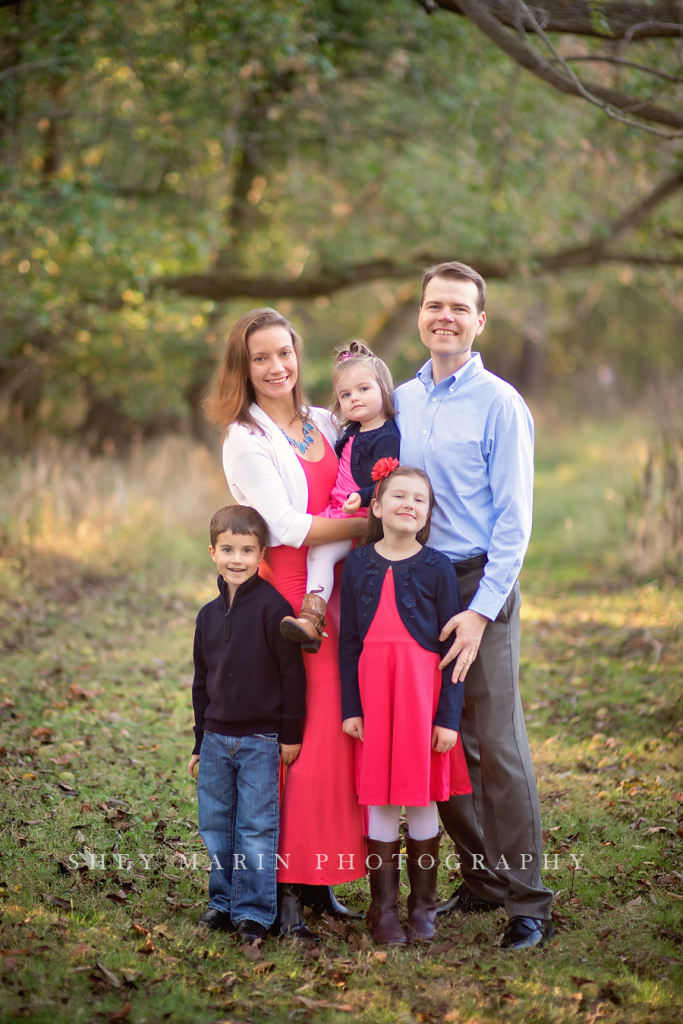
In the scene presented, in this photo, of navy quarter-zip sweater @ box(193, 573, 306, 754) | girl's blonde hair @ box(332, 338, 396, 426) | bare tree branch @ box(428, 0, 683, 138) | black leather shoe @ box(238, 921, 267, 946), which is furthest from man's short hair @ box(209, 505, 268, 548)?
bare tree branch @ box(428, 0, 683, 138)

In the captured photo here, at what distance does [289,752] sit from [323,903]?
73cm

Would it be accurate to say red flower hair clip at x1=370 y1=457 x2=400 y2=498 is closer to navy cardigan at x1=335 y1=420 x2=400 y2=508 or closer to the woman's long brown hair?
navy cardigan at x1=335 y1=420 x2=400 y2=508

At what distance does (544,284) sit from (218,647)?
52.6 feet

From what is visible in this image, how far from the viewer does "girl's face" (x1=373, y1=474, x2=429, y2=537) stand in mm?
3092

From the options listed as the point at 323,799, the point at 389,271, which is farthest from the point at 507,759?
the point at 389,271

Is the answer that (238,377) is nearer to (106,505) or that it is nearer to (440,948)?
(440,948)

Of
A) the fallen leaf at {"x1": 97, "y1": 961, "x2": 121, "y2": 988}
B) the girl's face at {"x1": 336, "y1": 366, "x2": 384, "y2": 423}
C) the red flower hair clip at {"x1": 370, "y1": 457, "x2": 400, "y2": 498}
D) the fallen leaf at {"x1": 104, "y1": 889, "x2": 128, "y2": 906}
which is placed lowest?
the fallen leaf at {"x1": 97, "y1": 961, "x2": 121, "y2": 988}

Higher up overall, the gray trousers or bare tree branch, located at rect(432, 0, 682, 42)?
bare tree branch, located at rect(432, 0, 682, 42)

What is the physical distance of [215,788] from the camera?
3340 mm

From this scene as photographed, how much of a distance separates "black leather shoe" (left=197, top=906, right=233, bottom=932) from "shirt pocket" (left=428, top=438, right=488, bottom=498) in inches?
73.2

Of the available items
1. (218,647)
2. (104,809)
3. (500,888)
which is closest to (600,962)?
(500,888)

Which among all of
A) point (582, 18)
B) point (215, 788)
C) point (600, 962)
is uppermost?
point (582, 18)

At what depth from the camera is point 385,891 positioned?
3242 millimetres

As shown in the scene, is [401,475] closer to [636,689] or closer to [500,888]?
[500,888]
